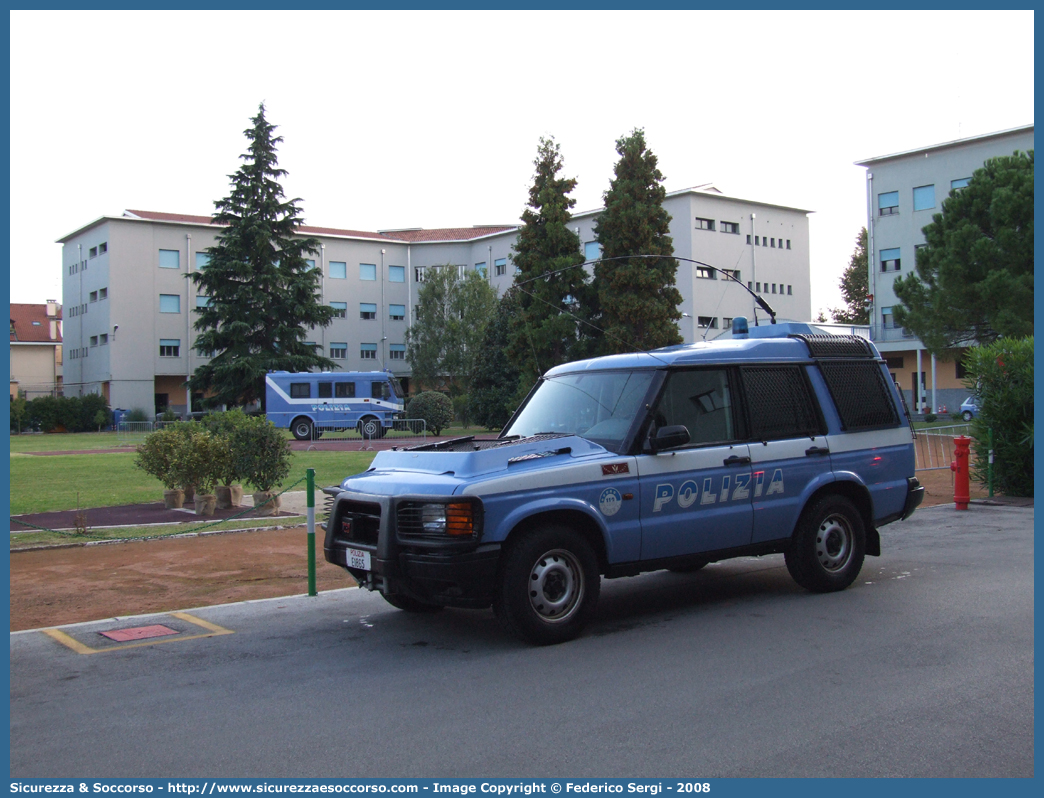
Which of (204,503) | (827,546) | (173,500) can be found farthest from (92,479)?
(827,546)

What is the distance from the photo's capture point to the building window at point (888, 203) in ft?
174

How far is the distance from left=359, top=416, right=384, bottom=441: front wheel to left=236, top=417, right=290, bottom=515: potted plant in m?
27.1

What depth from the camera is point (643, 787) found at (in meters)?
3.94

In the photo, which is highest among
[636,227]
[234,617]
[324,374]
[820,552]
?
[636,227]

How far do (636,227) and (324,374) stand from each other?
18507mm

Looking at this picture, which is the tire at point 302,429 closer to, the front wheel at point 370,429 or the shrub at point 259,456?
the front wheel at point 370,429

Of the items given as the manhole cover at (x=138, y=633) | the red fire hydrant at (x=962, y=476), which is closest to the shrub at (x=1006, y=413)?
the red fire hydrant at (x=962, y=476)

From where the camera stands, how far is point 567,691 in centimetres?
530

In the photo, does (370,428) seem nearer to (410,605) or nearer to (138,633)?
(410,605)

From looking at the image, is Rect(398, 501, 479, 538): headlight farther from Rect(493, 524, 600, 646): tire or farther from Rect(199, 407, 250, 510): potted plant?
Rect(199, 407, 250, 510): potted plant

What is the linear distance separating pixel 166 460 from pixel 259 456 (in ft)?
6.20

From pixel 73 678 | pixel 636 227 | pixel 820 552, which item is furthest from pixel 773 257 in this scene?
pixel 73 678

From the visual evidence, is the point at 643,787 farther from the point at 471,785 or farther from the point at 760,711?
the point at 760,711

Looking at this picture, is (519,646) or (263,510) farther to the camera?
(263,510)
